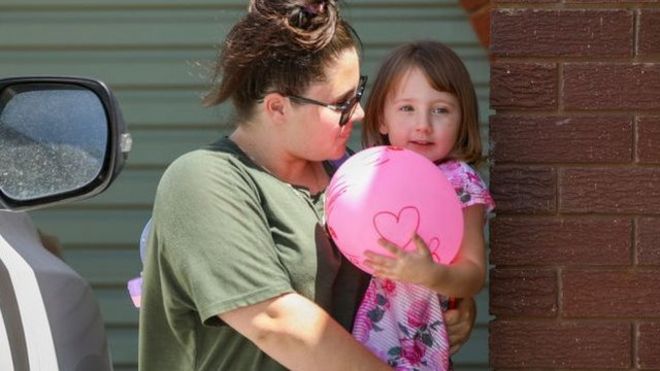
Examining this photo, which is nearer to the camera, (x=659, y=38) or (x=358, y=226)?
(x=358, y=226)

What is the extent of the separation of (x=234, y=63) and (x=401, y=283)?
58 cm

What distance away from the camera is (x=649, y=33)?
10.9 ft

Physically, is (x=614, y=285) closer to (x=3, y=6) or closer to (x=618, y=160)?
(x=618, y=160)

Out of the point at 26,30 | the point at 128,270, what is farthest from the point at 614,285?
the point at 26,30

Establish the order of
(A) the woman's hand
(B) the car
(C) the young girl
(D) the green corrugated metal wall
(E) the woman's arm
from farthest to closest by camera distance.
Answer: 1. (D) the green corrugated metal wall
2. (A) the woman's hand
3. (C) the young girl
4. (E) the woman's arm
5. (B) the car

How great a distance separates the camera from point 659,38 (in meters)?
3.33

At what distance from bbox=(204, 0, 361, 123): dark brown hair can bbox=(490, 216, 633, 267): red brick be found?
676 millimetres

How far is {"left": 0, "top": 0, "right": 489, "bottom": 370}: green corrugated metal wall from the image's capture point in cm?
598

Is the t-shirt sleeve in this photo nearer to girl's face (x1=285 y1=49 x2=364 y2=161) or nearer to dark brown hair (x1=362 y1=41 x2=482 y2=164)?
girl's face (x1=285 y1=49 x2=364 y2=161)

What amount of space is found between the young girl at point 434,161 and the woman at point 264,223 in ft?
0.28

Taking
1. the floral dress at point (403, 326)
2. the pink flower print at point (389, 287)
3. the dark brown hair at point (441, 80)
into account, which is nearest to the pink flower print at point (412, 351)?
the floral dress at point (403, 326)

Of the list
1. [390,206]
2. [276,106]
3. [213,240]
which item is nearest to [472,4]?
[276,106]

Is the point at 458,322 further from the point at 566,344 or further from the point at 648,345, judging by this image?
the point at 648,345

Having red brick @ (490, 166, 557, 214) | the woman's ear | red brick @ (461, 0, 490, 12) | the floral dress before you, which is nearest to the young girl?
the floral dress
